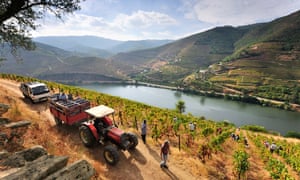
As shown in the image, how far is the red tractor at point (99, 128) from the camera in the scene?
9.27 metres

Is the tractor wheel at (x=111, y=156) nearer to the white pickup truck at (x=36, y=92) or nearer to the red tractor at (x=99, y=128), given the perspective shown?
the red tractor at (x=99, y=128)

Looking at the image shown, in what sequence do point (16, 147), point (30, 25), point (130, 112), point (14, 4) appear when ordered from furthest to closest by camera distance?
1. point (130, 112)
2. point (30, 25)
3. point (14, 4)
4. point (16, 147)

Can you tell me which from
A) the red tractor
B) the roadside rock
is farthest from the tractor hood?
the roadside rock

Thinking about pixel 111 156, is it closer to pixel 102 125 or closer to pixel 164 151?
pixel 102 125

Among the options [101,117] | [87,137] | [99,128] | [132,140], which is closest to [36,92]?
[87,137]

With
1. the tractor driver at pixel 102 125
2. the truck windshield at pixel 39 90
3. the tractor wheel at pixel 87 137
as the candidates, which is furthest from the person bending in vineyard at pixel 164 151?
the truck windshield at pixel 39 90

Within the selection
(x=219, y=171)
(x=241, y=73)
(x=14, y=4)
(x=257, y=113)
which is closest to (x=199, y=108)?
(x=257, y=113)

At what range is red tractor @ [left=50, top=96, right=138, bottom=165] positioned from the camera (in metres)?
9.27

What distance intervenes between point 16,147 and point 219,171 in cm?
1040

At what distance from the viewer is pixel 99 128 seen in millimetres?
10133

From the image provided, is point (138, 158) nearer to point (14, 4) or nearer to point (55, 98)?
point (55, 98)

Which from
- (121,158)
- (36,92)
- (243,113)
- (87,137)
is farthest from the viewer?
(243,113)

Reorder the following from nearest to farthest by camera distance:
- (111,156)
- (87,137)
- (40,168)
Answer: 1. (40,168)
2. (111,156)
3. (87,137)

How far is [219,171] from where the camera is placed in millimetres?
10438
